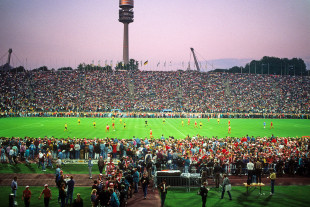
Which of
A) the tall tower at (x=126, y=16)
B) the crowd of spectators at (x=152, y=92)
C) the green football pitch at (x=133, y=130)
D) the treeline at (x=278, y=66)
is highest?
the tall tower at (x=126, y=16)

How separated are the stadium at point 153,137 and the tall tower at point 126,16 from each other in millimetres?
536

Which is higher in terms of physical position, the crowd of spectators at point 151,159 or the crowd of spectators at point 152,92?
the crowd of spectators at point 152,92

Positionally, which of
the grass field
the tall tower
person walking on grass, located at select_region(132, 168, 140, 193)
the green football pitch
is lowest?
the grass field

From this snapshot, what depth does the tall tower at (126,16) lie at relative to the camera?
136587mm

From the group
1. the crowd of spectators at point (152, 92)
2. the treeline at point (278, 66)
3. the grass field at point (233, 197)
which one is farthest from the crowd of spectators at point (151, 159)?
the treeline at point (278, 66)

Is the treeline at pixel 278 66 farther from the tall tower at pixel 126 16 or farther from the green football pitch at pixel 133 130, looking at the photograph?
the green football pitch at pixel 133 130

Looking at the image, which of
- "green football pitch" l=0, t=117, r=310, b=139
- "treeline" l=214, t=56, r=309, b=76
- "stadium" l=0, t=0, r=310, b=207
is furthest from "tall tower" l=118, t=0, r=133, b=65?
"green football pitch" l=0, t=117, r=310, b=139

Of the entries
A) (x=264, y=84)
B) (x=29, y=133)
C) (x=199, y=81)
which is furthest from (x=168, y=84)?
(x=29, y=133)

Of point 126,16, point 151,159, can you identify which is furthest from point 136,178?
point 126,16

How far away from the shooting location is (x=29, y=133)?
3244 centimetres

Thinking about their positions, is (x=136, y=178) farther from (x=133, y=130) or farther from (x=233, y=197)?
(x=133, y=130)

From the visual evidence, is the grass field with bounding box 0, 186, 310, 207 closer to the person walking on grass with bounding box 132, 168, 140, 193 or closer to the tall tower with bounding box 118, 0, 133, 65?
the person walking on grass with bounding box 132, 168, 140, 193

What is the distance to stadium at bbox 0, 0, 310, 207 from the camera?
13.7 metres

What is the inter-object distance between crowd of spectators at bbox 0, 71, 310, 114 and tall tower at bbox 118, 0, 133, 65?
54.2m
